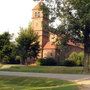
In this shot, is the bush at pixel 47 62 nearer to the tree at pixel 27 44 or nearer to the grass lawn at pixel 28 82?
the tree at pixel 27 44

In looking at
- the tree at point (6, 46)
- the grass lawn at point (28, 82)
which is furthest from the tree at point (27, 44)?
the grass lawn at point (28, 82)

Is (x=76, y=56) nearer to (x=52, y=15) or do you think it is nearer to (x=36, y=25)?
(x=52, y=15)

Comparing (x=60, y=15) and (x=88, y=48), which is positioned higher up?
(x=60, y=15)

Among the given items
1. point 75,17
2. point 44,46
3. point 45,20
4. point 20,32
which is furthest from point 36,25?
point 75,17

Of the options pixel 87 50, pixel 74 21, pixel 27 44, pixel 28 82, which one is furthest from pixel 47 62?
pixel 28 82

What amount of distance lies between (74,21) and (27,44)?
2989 cm

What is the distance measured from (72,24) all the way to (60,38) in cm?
353

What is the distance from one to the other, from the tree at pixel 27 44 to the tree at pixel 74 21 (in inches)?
1036

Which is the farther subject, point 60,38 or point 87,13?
point 60,38

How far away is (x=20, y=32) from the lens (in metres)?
74.0

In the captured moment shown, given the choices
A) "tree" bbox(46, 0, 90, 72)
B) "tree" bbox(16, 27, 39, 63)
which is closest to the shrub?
"tree" bbox(16, 27, 39, 63)

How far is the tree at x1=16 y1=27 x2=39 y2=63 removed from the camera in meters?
72.3

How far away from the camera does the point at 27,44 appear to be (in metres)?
72.5

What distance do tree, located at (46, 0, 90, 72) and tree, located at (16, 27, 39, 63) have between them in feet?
86.3
